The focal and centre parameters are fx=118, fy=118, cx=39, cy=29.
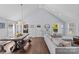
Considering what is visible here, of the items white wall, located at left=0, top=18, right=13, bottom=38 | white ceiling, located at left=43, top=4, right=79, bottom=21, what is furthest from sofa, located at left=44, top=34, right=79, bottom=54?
white wall, located at left=0, top=18, right=13, bottom=38

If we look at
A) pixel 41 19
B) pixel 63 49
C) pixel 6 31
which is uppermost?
pixel 41 19

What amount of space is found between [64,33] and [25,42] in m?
1.00

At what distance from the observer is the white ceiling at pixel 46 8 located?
2799 millimetres

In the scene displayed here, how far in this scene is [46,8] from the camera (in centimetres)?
281

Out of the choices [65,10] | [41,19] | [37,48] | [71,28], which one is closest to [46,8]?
[41,19]

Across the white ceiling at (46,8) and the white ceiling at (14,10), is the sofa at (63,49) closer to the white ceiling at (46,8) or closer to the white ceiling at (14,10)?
the white ceiling at (46,8)

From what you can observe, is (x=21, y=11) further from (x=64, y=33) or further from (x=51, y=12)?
(x=64, y=33)

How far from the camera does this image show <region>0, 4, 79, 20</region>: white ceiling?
2.80 meters

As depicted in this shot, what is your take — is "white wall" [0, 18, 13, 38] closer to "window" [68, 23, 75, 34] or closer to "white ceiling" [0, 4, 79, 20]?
"white ceiling" [0, 4, 79, 20]

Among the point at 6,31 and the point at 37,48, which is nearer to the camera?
the point at 6,31

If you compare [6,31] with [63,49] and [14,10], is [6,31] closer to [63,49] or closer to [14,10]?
[14,10]

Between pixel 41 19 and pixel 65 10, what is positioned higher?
pixel 65 10

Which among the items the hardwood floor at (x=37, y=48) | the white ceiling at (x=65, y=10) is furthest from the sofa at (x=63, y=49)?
the white ceiling at (x=65, y=10)
